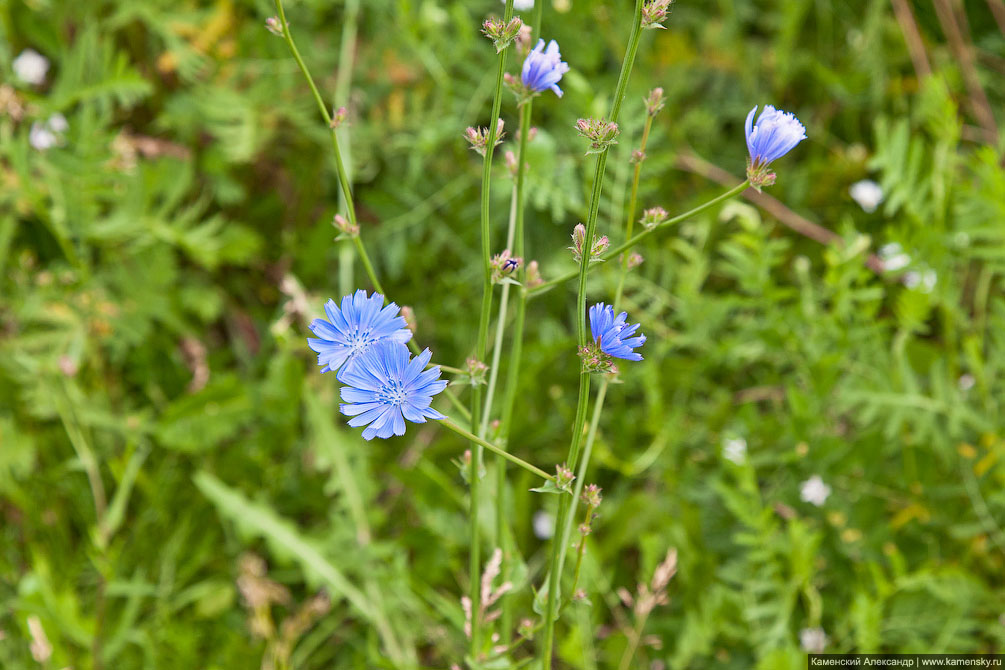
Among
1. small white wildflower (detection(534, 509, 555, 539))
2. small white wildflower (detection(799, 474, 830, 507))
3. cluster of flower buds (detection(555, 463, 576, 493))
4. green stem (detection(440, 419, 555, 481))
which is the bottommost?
small white wildflower (detection(534, 509, 555, 539))

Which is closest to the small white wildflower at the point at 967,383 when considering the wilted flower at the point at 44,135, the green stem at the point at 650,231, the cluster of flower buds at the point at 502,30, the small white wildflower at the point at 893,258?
the small white wildflower at the point at 893,258

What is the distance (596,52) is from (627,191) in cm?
36

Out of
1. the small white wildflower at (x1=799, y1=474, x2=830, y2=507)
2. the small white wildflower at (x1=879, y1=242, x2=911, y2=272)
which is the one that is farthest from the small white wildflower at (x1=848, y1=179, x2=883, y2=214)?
the small white wildflower at (x1=799, y1=474, x2=830, y2=507)

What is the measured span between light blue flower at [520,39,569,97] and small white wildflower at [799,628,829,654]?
1.23 meters

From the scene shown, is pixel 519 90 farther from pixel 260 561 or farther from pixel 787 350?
pixel 260 561

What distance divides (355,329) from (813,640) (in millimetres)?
1263

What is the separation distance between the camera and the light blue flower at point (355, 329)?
2.58 feet

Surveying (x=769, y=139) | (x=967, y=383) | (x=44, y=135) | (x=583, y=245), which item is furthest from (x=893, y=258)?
(x=44, y=135)

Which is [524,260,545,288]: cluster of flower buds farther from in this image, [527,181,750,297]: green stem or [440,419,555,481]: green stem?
[440,419,555,481]: green stem

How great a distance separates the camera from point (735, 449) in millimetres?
1822

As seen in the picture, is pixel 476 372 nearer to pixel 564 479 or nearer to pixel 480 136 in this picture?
pixel 564 479

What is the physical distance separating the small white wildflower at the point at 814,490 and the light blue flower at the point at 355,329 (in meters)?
1.24

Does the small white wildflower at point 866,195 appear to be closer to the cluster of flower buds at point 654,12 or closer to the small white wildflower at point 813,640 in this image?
the small white wildflower at point 813,640

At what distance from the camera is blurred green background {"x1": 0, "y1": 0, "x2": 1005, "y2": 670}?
168 cm
